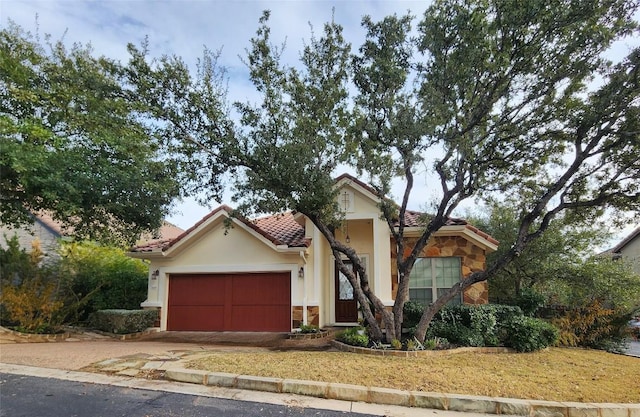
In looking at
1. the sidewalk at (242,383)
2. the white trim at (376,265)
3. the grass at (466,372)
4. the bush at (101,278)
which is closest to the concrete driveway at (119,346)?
the sidewalk at (242,383)

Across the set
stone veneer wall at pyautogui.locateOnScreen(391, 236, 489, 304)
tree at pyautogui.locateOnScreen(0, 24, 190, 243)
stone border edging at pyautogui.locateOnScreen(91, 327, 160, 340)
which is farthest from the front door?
tree at pyautogui.locateOnScreen(0, 24, 190, 243)

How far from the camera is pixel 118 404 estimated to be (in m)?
5.35

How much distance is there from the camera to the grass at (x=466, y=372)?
6.04 m

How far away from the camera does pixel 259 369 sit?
6.80m

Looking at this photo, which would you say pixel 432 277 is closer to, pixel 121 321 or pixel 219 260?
pixel 219 260

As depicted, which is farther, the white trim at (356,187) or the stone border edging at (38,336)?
the white trim at (356,187)

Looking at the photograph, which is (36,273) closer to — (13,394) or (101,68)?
(101,68)

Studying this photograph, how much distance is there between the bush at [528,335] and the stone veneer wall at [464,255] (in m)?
2.33

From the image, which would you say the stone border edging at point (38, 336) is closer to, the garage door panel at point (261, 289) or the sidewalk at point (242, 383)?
the sidewalk at point (242, 383)

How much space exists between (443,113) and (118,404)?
803 centimetres

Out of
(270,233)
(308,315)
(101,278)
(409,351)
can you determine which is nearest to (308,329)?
(308,315)

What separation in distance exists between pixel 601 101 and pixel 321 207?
253 inches

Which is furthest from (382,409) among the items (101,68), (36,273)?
(36,273)

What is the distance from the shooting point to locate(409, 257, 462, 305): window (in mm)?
12883
